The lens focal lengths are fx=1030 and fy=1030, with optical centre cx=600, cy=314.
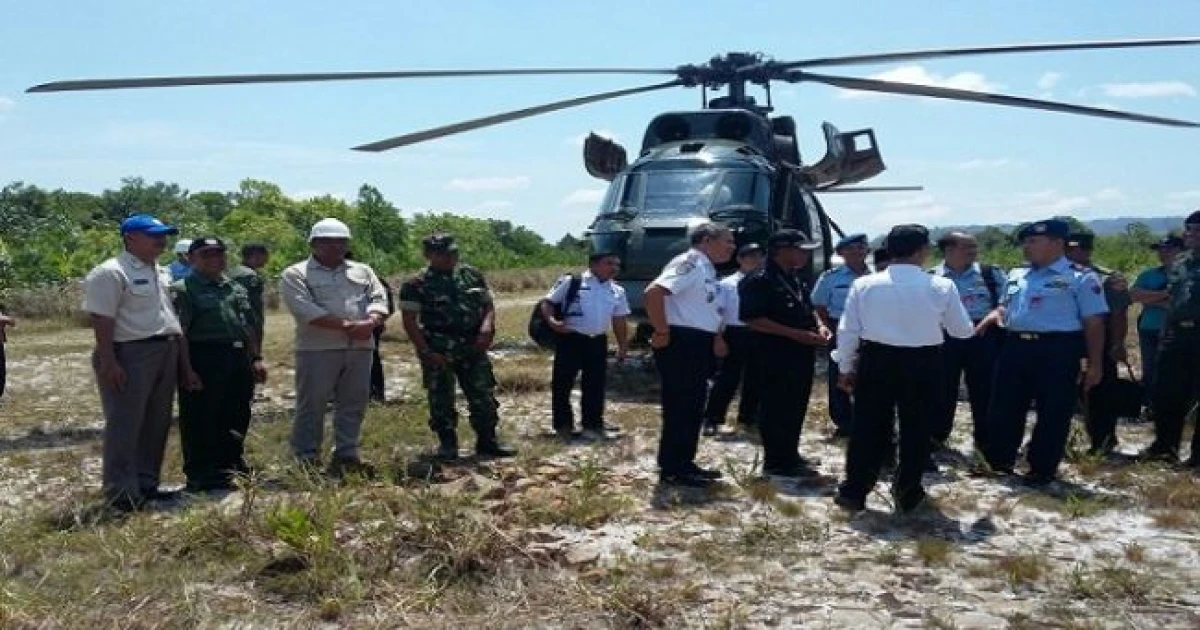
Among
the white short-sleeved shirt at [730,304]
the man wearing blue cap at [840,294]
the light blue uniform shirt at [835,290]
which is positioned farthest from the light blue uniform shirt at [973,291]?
the white short-sleeved shirt at [730,304]

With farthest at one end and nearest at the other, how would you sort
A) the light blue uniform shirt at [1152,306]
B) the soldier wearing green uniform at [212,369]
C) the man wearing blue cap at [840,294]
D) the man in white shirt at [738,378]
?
the man in white shirt at [738,378], the light blue uniform shirt at [1152,306], the man wearing blue cap at [840,294], the soldier wearing green uniform at [212,369]

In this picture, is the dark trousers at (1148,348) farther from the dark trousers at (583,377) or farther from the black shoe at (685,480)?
the dark trousers at (583,377)

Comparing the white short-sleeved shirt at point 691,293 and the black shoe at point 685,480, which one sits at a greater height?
the white short-sleeved shirt at point 691,293

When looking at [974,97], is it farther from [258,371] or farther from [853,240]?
[258,371]

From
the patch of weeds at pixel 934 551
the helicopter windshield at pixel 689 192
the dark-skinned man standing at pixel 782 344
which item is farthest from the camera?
the helicopter windshield at pixel 689 192

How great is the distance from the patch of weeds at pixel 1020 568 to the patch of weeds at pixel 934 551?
0.21m

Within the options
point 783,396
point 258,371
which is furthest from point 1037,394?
point 258,371

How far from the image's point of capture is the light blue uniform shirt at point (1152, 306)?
7.20 m

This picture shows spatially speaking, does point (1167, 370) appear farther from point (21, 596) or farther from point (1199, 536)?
point (21, 596)

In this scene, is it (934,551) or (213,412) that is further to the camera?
(213,412)

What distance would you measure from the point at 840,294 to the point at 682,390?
198cm

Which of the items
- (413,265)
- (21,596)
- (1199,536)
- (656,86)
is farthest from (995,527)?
(413,265)

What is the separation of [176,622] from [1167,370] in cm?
578

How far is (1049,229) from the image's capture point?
230 inches
